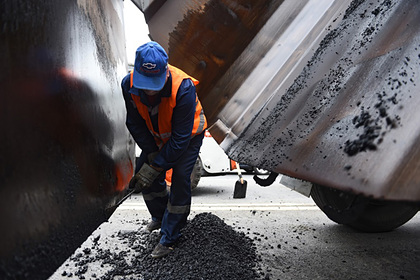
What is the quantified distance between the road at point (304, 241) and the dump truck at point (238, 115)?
957 mm

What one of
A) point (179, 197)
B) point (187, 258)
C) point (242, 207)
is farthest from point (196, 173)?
point (187, 258)

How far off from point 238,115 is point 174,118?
1.54ft

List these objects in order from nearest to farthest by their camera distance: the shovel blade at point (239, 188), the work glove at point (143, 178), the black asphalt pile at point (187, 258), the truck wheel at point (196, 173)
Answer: the black asphalt pile at point (187, 258)
the work glove at point (143, 178)
the shovel blade at point (239, 188)
the truck wheel at point (196, 173)

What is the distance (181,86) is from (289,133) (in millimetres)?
973

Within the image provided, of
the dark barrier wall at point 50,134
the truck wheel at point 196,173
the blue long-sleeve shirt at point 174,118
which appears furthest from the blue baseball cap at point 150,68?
the truck wheel at point 196,173

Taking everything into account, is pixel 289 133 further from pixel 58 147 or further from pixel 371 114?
pixel 58 147

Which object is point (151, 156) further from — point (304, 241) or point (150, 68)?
Answer: point (304, 241)

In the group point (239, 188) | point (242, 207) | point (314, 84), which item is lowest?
point (239, 188)

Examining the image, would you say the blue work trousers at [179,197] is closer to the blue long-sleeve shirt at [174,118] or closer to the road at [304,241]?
the blue long-sleeve shirt at [174,118]

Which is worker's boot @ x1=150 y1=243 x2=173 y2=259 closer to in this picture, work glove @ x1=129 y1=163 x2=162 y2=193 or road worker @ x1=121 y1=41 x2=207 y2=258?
road worker @ x1=121 y1=41 x2=207 y2=258

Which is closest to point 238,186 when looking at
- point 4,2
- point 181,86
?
point 181,86

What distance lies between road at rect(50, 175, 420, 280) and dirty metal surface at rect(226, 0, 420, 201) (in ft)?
3.80

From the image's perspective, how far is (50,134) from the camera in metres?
1.13

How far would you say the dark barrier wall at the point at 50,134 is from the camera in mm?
888
